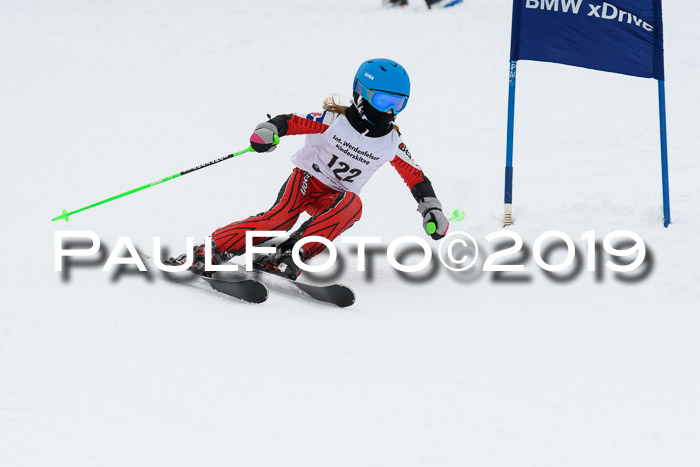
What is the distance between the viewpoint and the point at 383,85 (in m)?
4.59

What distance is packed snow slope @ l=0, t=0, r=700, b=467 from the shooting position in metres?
2.82

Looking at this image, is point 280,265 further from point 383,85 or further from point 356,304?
point 383,85

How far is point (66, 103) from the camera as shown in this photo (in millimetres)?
9648

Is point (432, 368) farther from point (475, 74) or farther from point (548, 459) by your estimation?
point (475, 74)

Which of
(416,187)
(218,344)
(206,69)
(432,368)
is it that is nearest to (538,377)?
(432,368)

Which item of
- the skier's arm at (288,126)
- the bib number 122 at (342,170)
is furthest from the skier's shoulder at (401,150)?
the skier's arm at (288,126)

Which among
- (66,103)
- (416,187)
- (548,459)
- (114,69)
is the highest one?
(114,69)

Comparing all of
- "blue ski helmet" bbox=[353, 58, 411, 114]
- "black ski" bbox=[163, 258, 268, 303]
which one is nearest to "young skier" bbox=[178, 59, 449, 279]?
"blue ski helmet" bbox=[353, 58, 411, 114]

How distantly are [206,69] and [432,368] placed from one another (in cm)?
852

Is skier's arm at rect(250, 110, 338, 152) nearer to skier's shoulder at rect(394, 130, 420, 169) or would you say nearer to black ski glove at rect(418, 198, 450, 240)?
skier's shoulder at rect(394, 130, 420, 169)

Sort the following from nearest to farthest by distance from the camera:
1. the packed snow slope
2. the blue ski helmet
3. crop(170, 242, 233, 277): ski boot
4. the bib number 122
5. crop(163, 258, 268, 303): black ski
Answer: the packed snow slope → crop(163, 258, 268, 303): black ski → the blue ski helmet → crop(170, 242, 233, 277): ski boot → the bib number 122

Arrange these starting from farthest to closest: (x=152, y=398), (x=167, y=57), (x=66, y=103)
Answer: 1. (x=167, y=57)
2. (x=66, y=103)
3. (x=152, y=398)

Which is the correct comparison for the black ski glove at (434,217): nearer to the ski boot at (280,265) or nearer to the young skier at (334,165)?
the young skier at (334,165)

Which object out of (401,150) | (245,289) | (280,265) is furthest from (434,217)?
(245,289)
